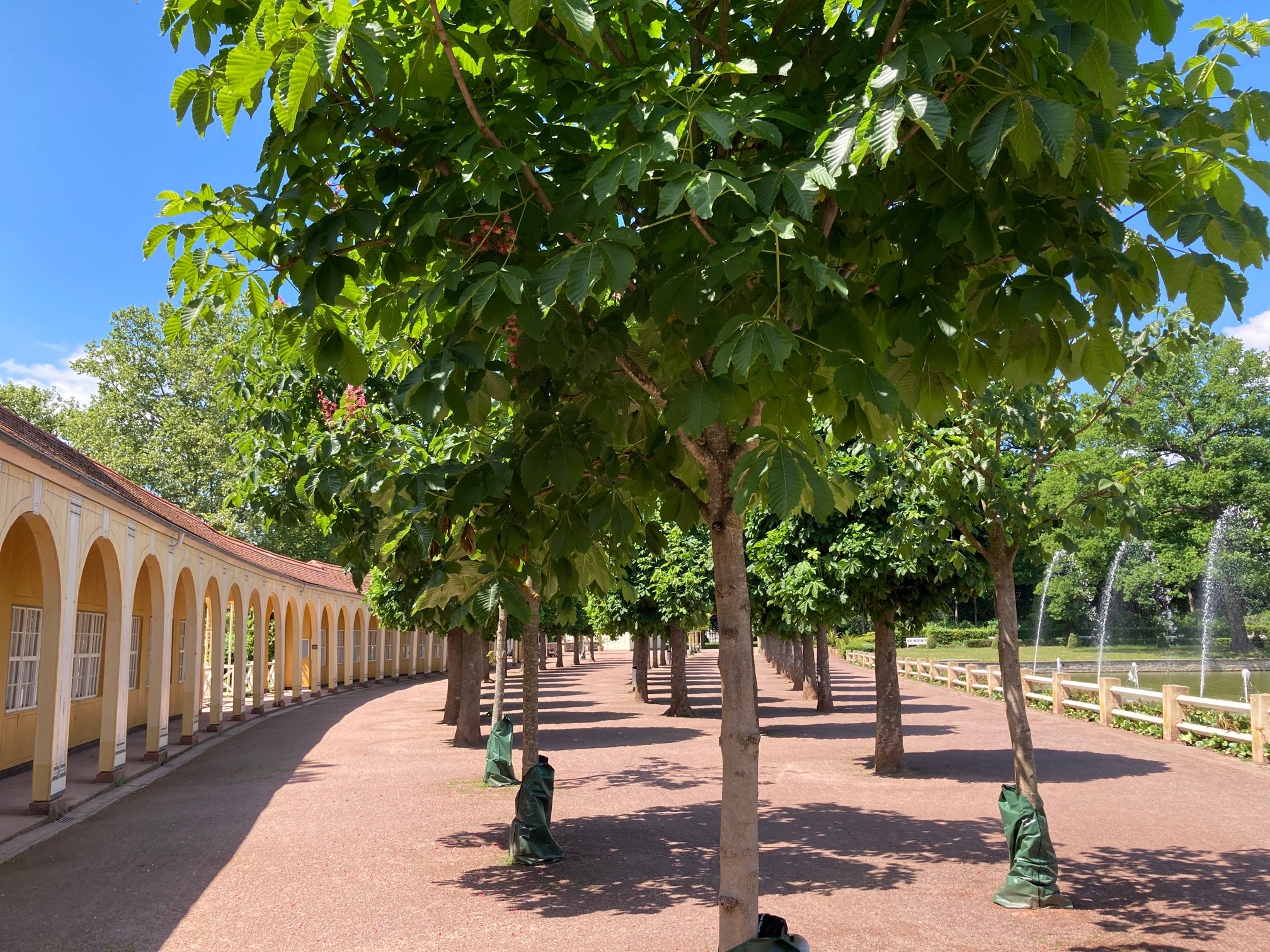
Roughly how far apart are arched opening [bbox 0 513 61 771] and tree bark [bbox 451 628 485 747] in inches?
263

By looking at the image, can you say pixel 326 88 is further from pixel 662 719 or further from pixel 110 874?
pixel 662 719

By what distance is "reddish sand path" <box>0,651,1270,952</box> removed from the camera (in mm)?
6645

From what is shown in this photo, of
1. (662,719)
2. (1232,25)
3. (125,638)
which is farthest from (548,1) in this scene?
(662,719)

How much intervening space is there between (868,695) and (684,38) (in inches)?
1122

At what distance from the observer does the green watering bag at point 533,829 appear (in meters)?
8.73

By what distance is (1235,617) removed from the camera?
4969cm

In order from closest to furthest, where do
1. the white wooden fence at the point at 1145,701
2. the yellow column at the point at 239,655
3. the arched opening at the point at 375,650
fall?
the white wooden fence at the point at 1145,701, the yellow column at the point at 239,655, the arched opening at the point at 375,650

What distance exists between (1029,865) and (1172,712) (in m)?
11.7

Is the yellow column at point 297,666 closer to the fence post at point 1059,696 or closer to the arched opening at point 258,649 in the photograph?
the arched opening at point 258,649

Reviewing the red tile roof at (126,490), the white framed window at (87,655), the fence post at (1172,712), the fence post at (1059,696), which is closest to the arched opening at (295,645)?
the red tile roof at (126,490)

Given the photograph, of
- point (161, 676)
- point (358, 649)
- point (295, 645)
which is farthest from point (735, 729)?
point (358, 649)

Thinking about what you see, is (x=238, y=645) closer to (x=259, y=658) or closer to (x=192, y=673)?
(x=259, y=658)

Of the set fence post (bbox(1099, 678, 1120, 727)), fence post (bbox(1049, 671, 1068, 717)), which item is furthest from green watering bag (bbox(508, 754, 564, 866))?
fence post (bbox(1049, 671, 1068, 717))

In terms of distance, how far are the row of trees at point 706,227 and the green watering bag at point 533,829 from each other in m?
4.82
